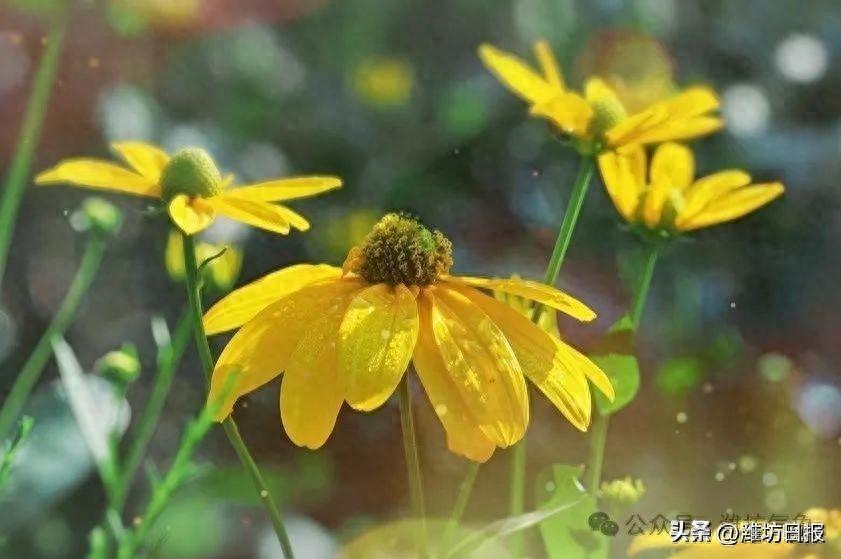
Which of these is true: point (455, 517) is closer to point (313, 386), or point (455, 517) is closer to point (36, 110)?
point (313, 386)

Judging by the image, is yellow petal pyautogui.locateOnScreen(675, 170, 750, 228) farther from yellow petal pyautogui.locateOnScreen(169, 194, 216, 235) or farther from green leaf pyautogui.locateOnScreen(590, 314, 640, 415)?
yellow petal pyautogui.locateOnScreen(169, 194, 216, 235)

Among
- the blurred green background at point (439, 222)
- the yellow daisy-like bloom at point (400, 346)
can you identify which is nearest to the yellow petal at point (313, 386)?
the yellow daisy-like bloom at point (400, 346)

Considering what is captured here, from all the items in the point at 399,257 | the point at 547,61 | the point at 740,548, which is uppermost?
the point at 547,61

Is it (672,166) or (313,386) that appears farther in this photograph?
(672,166)

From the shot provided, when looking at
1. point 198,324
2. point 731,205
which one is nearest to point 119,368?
point 198,324

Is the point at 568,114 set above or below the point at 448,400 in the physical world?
above
